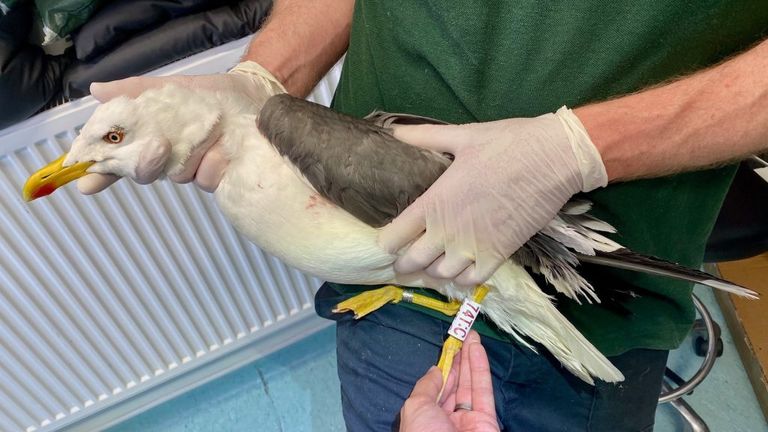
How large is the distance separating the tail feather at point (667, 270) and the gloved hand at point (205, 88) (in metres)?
0.54

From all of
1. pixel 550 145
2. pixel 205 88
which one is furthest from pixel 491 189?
pixel 205 88

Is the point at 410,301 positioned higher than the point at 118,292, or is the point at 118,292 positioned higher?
the point at 410,301

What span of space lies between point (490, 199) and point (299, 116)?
0.27 meters

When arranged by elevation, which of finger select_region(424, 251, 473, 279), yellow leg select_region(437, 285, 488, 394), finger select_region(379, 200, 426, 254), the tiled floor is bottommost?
the tiled floor

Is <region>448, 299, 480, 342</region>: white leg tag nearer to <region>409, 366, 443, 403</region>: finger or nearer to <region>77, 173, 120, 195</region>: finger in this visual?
<region>409, 366, 443, 403</region>: finger

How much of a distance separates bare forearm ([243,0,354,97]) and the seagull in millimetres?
200

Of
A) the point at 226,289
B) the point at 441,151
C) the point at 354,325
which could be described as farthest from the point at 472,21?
the point at 226,289

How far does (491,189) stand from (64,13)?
3.04ft

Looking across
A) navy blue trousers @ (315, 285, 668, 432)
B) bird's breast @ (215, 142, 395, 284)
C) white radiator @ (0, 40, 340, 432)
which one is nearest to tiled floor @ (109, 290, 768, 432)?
white radiator @ (0, 40, 340, 432)

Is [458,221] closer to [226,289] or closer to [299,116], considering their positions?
[299,116]

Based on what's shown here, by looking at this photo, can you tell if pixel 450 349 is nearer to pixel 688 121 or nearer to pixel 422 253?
pixel 422 253

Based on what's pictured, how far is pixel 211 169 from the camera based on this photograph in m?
0.79

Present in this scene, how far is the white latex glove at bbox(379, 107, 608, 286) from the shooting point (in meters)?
0.70

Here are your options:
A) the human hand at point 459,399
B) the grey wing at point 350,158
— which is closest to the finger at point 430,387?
the human hand at point 459,399
